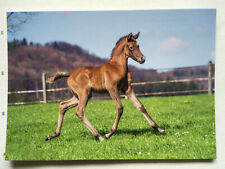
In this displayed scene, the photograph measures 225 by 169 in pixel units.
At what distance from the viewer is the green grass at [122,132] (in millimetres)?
3723

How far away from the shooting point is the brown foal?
384 centimetres

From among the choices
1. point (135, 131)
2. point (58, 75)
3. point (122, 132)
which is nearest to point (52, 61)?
point (58, 75)

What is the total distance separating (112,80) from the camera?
3855 mm

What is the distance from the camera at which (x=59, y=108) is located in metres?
4.02

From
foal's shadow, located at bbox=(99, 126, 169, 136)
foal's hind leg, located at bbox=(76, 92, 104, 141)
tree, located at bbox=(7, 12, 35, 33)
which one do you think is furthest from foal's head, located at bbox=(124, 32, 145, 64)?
A: tree, located at bbox=(7, 12, 35, 33)

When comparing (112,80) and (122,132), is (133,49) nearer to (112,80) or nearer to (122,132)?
(112,80)

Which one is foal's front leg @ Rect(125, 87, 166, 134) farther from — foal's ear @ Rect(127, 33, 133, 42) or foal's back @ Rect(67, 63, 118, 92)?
foal's ear @ Rect(127, 33, 133, 42)

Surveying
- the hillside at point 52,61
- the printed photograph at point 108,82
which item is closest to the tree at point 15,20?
the printed photograph at point 108,82

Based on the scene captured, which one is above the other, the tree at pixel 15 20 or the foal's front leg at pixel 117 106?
the tree at pixel 15 20

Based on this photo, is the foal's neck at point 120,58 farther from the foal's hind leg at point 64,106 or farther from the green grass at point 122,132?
the foal's hind leg at point 64,106

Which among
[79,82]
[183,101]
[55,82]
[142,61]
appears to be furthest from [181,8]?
[55,82]

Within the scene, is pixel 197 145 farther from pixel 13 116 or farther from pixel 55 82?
pixel 13 116

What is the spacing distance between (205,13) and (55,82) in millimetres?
2270

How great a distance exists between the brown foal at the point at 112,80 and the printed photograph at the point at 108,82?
0.5 inches
